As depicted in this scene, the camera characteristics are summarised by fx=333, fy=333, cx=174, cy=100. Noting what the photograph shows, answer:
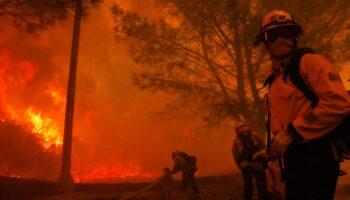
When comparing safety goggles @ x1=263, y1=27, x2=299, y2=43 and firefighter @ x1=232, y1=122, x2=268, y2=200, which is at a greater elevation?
safety goggles @ x1=263, y1=27, x2=299, y2=43

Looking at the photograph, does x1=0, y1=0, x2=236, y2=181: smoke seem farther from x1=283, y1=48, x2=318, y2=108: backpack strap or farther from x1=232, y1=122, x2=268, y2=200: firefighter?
x1=283, y1=48, x2=318, y2=108: backpack strap

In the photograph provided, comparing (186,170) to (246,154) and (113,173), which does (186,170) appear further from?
(113,173)

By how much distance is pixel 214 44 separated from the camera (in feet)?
36.8

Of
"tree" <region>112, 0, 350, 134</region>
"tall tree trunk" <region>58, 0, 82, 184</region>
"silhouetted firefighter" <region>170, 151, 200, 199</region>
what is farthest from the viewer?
"tall tree trunk" <region>58, 0, 82, 184</region>

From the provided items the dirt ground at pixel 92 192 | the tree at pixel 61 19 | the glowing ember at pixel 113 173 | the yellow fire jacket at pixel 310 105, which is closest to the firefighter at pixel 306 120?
the yellow fire jacket at pixel 310 105

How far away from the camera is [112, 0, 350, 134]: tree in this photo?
935cm

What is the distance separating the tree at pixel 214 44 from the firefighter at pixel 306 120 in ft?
24.6

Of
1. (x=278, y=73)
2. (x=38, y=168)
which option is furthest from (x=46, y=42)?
(x=278, y=73)

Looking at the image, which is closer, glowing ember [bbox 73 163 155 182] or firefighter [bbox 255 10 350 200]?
firefighter [bbox 255 10 350 200]

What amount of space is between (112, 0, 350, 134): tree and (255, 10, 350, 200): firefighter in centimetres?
750

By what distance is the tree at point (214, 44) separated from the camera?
30.7 ft

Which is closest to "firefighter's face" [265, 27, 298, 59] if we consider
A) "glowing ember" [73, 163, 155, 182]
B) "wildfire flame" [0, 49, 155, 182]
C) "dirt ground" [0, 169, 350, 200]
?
"dirt ground" [0, 169, 350, 200]

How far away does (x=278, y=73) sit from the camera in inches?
69.7

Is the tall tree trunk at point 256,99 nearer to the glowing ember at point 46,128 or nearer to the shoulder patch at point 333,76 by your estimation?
the shoulder patch at point 333,76
